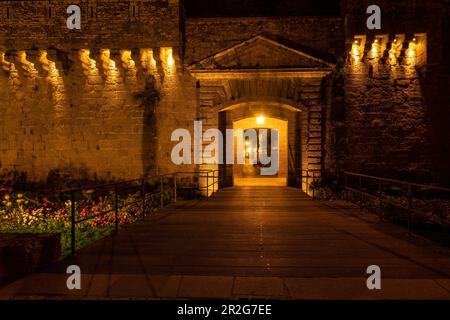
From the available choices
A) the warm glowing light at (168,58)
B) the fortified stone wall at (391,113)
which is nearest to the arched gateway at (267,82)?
the fortified stone wall at (391,113)

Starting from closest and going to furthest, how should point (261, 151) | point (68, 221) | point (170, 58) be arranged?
point (68, 221) < point (170, 58) < point (261, 151)

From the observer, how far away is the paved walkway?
3639 mm

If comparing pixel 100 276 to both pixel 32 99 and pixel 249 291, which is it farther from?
pixel 32 99

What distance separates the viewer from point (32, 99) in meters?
13.5

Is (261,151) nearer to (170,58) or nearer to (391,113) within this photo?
(391,113)

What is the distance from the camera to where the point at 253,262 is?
4.70 metres

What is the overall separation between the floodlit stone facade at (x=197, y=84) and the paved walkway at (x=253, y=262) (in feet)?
18.4

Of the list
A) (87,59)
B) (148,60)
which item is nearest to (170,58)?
(148,60)

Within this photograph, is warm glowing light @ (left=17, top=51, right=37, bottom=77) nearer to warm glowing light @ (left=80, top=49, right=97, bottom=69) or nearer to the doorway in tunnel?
warm glowing light @ (left=80, top=49, right=97, bottom=69)

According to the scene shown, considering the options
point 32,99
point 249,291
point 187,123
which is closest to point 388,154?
point 187,123

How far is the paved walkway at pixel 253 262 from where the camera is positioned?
11.9 feet

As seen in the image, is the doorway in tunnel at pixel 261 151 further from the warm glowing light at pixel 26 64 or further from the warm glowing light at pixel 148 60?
the warm glowing light at pixel 26 64

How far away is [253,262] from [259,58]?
9051mm

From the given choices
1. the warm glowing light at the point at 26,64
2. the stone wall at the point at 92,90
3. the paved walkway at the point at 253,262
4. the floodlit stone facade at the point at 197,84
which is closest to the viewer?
the paved walkway at the point at 253,262
